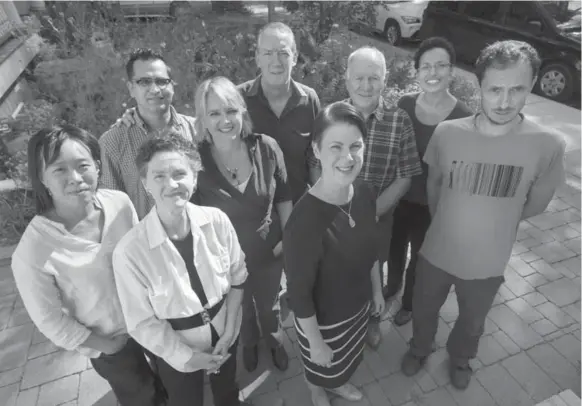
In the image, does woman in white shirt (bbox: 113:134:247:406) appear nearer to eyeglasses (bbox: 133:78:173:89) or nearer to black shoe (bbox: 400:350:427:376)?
eyeglasses (bbox: 133:78:173:89)

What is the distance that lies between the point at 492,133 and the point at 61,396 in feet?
11.3

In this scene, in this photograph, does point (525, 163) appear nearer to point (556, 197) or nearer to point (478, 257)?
point (478, 257)

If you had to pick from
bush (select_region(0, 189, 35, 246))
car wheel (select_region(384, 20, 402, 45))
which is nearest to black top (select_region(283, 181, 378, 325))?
bush (select_region(0, 189, 35, 246))

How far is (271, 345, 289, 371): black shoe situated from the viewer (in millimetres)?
3050

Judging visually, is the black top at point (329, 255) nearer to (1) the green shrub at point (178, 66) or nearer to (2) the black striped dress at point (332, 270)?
(2) the black striped dress at point (332, 270)

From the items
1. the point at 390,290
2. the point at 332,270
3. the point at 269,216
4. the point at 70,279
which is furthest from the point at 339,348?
the point at 70,279

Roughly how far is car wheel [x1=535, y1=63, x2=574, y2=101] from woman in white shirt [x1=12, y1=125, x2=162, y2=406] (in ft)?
27.9

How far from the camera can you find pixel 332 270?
210cm

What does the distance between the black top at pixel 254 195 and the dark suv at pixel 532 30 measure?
7465mm

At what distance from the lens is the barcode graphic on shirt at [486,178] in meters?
2.23

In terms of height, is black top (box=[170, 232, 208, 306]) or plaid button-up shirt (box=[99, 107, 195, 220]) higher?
plaid button-up shirt (box=[99, 107, 195, 220])

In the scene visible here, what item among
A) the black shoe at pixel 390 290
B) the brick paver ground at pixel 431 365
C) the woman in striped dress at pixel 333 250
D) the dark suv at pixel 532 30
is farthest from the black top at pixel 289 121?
the dark suv at pixel 532 30

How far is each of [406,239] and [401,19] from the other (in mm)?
9632

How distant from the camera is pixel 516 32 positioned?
26.0 ft
